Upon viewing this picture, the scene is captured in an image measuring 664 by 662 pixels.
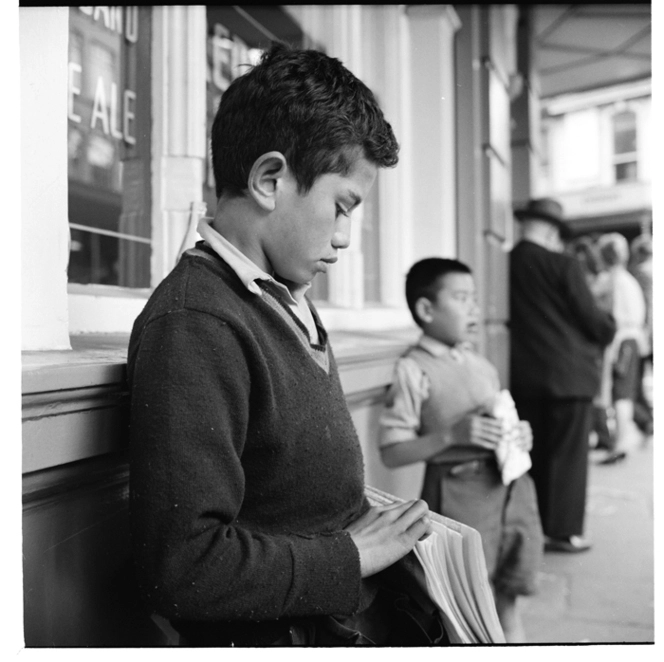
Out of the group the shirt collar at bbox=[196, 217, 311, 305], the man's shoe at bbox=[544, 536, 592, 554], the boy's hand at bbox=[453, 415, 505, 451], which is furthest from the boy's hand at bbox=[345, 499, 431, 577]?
the man's shoe at bbox=[544, 536, 592, 554]

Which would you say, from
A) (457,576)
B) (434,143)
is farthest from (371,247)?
(457,576)

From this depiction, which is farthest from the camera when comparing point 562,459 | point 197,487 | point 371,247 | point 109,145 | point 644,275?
point 562,459

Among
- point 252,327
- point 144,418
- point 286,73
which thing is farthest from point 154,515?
point 286,73

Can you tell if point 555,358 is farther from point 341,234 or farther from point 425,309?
point 341,234

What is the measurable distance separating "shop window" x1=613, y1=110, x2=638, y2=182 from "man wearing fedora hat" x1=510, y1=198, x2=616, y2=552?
1.11 ft

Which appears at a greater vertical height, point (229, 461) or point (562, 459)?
point (229, 461)

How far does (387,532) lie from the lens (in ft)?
2.58

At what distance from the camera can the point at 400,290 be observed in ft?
6.31

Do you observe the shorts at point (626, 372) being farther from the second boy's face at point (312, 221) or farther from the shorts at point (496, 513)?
the second boy's face at point (312, 221)

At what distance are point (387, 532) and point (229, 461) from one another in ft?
0.81

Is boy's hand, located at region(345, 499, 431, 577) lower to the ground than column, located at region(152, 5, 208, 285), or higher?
lower

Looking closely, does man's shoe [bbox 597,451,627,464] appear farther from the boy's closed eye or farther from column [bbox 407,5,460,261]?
the boy's closed eye

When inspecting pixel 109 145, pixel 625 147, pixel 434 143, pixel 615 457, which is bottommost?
pixel 615 457

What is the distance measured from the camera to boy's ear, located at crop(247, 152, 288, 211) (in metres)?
0.74
